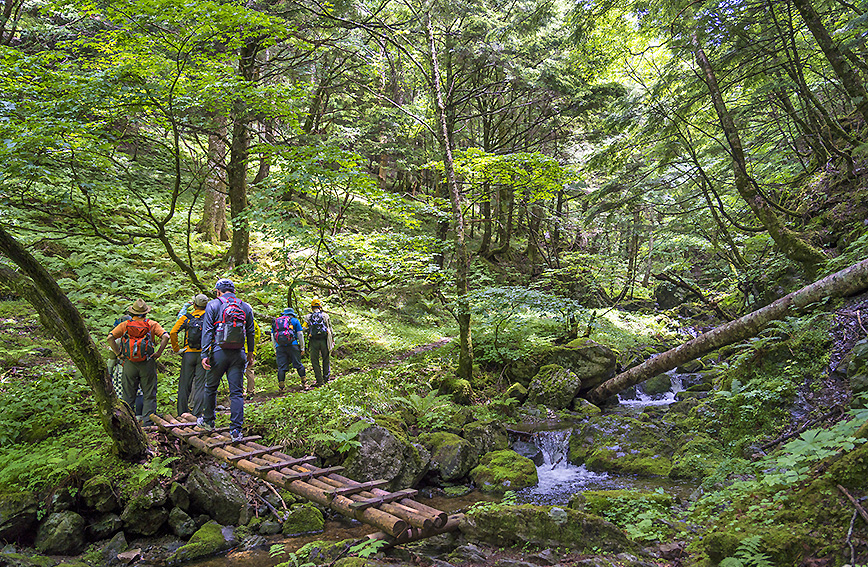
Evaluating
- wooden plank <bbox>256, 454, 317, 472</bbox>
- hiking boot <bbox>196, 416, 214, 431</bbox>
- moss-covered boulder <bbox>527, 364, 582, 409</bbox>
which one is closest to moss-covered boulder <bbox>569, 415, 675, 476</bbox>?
moss-covered boulder <bbox>527, 364, 582, 409</bbox>

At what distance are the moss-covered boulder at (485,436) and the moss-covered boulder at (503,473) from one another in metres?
0.34

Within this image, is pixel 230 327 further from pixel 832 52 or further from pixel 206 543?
pixel 832 52

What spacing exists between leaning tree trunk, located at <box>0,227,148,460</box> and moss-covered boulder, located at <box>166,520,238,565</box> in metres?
1.50

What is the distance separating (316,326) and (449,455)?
3766 mm

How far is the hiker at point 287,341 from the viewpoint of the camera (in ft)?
29.9

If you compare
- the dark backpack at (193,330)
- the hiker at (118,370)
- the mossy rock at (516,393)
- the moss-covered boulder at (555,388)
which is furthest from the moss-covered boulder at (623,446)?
the hiker at (118,370)

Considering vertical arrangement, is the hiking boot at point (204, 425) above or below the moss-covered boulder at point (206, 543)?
above

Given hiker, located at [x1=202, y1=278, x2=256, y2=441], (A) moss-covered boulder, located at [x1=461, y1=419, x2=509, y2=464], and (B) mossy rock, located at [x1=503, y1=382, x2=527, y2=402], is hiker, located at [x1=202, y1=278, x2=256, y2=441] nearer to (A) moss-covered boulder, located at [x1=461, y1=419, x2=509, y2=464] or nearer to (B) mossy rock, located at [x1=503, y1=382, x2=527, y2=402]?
(A) moss-covered boulder, located at [x1=461, y1=419, x2=509, y2=464]

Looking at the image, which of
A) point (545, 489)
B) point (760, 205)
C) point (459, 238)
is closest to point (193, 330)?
point (459, 238)

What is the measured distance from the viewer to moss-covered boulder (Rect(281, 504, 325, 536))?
228 inches

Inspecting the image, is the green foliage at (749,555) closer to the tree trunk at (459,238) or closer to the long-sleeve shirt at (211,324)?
the long-sleeve shirt at (211,324)

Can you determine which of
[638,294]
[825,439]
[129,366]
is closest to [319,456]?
[129,366]

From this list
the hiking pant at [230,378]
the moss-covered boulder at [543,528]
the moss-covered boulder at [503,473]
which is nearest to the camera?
the moss-covered boulder at [543,528]

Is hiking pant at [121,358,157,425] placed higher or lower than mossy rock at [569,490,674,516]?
higher
